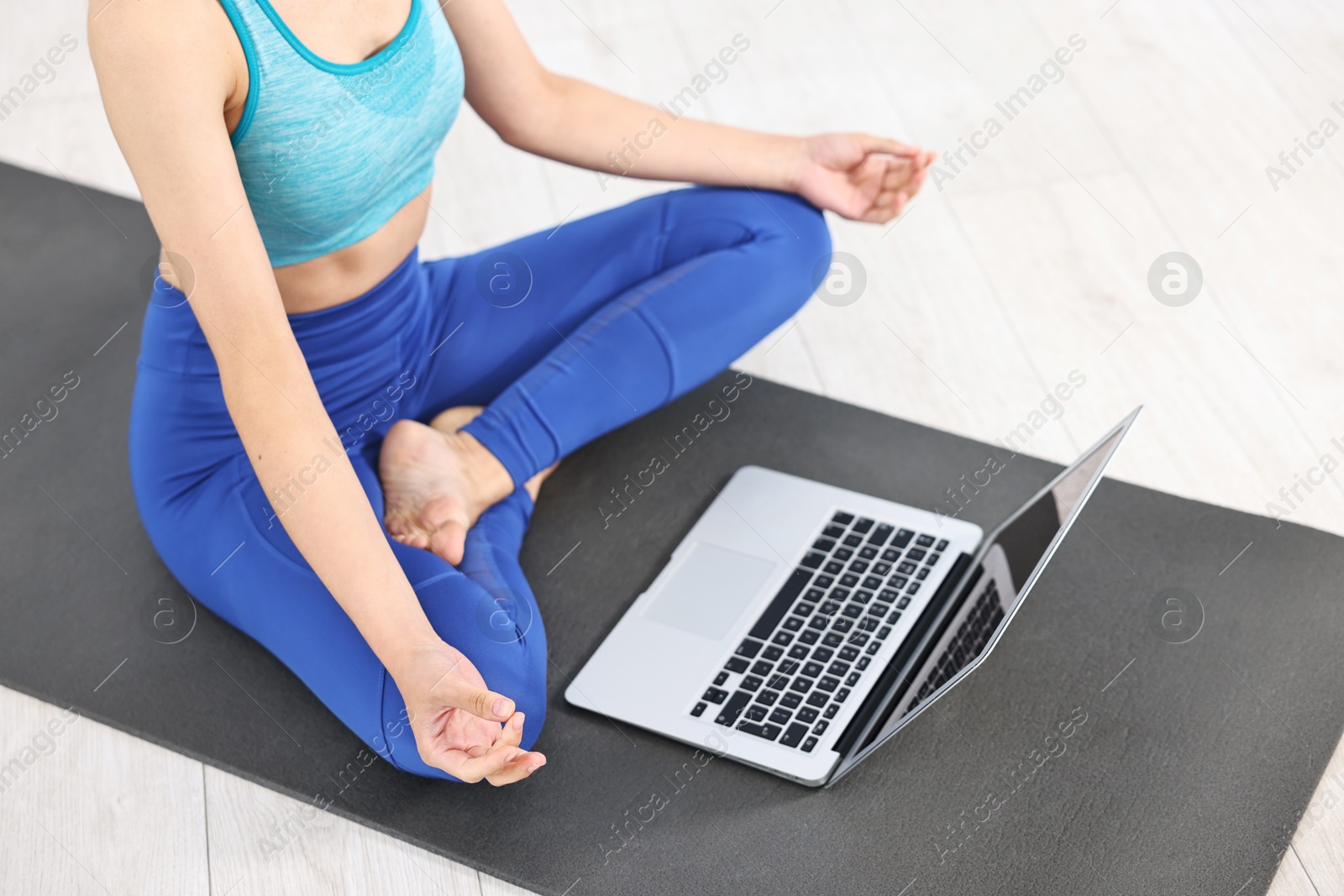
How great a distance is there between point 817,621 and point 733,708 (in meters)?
0.12

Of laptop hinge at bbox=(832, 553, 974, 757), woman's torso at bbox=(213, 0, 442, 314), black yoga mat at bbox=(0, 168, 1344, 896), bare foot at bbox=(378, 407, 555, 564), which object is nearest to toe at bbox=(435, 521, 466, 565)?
bare foot at bbox=(378, 407, 555, 564)

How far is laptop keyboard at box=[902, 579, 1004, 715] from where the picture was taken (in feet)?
3.41

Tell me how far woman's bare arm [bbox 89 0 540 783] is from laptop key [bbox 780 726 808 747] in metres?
0.23

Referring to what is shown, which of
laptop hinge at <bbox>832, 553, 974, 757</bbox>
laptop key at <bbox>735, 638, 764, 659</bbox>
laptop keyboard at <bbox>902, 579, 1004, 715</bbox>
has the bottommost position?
laptop key at <bbox>735, 638, 764, 659</bbox>

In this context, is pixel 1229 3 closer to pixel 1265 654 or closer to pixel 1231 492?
pixel 1231 492

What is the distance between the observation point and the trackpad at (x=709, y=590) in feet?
3.82

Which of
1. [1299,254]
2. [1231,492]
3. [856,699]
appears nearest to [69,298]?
[856,699]

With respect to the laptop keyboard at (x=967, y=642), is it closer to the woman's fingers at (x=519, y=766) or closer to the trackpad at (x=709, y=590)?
the trackpad at (x=709, y=590)

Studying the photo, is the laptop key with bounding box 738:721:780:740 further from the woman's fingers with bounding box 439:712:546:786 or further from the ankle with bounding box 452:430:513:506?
the ankle with bounding box 452:430:513:506

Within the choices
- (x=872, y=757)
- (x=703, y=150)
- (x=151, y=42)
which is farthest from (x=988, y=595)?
(x=151, y=42)

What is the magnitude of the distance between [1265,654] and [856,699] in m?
0.39

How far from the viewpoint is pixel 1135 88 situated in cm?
204

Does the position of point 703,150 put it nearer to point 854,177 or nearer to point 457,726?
point 854,177

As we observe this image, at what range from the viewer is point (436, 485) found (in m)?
1.17
